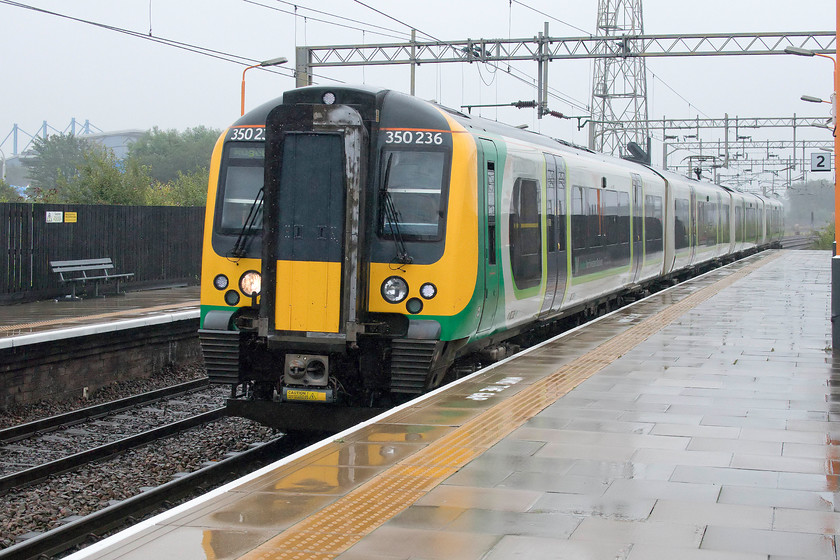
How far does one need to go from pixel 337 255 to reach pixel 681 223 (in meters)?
19.2

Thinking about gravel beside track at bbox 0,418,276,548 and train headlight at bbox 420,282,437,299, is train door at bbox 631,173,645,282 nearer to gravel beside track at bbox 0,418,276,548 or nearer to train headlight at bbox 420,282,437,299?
gravel beside track at bbox 0,418,276,548

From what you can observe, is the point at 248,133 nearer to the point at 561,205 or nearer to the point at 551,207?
the point at 551,207

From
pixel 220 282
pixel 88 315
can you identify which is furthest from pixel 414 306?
pixel 88 315

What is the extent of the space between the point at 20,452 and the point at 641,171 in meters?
14.7

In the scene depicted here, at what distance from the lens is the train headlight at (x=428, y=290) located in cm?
924

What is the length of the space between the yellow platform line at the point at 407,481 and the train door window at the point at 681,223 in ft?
51.0

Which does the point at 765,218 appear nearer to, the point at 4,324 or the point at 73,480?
the point at 4,324

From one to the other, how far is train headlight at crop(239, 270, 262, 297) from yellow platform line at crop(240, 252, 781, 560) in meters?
2.50

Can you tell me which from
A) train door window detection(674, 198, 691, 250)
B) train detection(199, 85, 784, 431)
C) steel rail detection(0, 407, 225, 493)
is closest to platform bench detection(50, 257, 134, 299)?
steel rail detection(0, 407, 225, 493)

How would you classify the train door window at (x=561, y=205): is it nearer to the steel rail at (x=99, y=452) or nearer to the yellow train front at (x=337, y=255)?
the yellow train front at (x=337, y=255)

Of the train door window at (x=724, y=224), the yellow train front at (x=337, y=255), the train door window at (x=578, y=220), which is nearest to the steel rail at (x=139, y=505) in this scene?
the yellow train front at (x=337, y=255)

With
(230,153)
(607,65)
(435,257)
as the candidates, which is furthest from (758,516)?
(607,65)

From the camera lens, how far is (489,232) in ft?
33.7

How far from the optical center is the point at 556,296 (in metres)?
13.5
